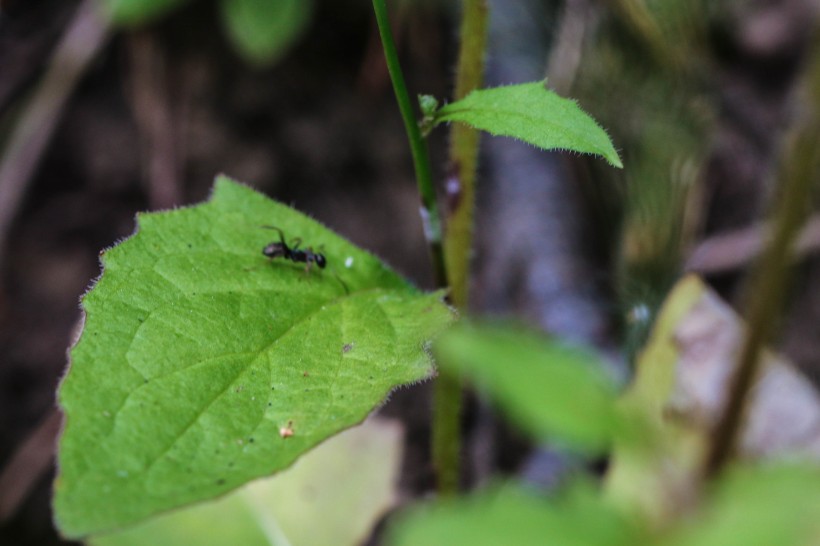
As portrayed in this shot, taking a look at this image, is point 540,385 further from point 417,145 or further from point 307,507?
point 307,507

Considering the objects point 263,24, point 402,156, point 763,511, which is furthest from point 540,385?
point 402,156

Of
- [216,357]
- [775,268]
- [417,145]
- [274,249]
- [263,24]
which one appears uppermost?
[263,24]

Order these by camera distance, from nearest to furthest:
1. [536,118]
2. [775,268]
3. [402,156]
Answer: [536,118], [775,268], [402,156]

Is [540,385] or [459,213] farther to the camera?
[459,213]

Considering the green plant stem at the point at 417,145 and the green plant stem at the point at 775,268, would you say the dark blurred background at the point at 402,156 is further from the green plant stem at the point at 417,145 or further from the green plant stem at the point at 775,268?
the green plant stem at the point at 417,145

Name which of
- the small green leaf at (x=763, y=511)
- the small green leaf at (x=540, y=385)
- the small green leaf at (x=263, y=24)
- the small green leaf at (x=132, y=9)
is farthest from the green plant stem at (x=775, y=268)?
the small green leaf at (x=132, y=9)

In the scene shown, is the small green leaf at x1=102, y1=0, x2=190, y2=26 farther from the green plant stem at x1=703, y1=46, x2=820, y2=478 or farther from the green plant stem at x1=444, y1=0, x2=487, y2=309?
the green plant stem at x1=703, y1=46, x2=820, y2=478

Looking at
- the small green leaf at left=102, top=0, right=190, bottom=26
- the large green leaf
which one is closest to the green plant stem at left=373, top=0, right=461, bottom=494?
the large green leaf

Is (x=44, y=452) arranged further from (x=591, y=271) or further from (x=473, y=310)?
(x=591, y=271)
